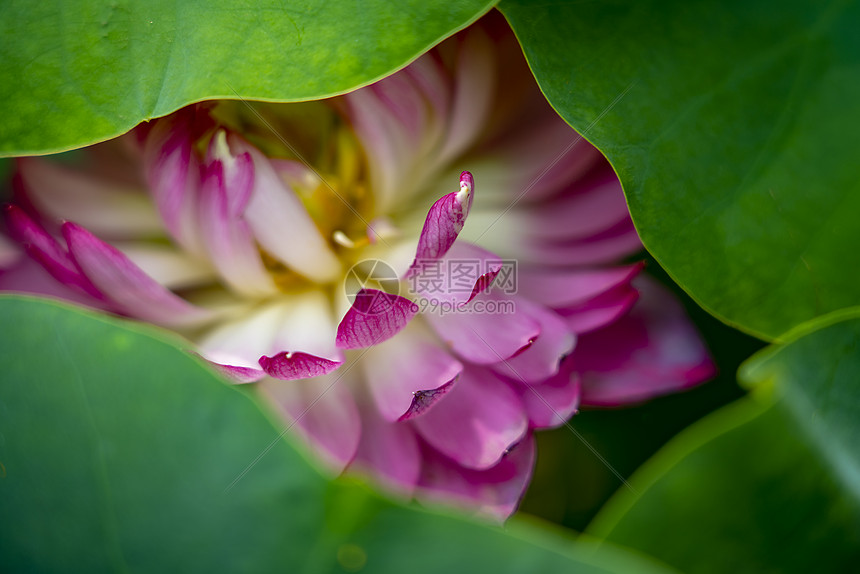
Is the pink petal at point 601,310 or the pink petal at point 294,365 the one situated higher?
the pink petal at point 601,310

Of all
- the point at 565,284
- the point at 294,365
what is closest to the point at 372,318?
the point at 294,365

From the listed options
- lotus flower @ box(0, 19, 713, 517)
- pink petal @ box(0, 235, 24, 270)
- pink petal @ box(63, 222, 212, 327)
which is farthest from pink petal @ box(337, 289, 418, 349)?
pink petal @ box(0, 235, 24, 270)

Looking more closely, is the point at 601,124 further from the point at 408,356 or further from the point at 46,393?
the point at 46,393

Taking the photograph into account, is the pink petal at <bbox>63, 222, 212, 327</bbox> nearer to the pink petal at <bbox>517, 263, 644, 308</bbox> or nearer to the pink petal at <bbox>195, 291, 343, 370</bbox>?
the pink petal at <bbox>195, 291, 343, 370</bbox>

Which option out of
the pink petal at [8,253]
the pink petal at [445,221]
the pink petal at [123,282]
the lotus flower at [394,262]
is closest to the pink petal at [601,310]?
the lotus flower at [394,262]

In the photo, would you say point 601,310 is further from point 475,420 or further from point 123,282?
point 123,282

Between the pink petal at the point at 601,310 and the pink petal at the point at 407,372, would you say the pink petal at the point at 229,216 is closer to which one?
the pink petal at the point at 407,372
